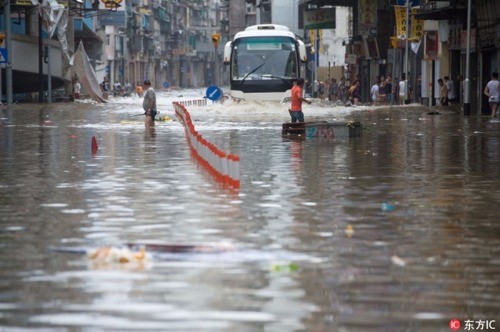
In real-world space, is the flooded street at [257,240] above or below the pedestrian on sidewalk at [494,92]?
below

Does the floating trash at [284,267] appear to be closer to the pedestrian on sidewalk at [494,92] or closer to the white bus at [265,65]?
the pedestrian on sidewalk at [494,92]

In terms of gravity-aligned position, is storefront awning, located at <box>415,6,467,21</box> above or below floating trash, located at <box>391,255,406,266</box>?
above

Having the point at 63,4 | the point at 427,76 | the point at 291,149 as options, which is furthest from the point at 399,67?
the point at 291,149

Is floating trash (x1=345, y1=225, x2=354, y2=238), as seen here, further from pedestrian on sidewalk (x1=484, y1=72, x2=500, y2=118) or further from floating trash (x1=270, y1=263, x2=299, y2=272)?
pedestrian on sidewalk (x1=484, y1=72, x2=500, y2=118)

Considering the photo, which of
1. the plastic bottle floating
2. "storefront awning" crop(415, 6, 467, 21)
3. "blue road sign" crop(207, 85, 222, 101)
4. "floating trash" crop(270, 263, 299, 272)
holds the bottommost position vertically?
"floating trash" crop(270, 263, 299, 272)

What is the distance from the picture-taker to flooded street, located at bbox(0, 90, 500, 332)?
28.2 ft

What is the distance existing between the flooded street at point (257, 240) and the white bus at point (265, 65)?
30831 mm

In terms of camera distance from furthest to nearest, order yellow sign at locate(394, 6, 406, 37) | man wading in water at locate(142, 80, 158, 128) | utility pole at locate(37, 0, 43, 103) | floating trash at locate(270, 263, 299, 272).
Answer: utility pole at locate(37, 0, 43, 103)
yellow sign at locate(394, 6, 406, 37)
man wading in water at locate(142, 80, 158, 128)
floating trash at locate(270, 263, 299, 272)

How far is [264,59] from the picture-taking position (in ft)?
189

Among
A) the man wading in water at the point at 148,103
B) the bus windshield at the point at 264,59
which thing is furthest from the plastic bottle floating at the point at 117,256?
the bus windshield at the point at 264,59

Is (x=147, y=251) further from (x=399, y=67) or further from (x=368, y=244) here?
(x=399, y=67)

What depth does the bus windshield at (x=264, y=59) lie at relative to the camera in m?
57.5

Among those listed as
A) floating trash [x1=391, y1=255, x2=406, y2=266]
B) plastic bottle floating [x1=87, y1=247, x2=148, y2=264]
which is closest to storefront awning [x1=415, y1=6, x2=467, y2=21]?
floating trash [x1=391, y1=255, x2=406, y2=266]

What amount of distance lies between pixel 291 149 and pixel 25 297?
18.3 m
